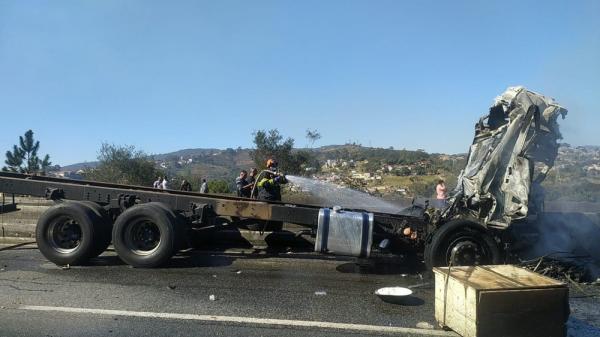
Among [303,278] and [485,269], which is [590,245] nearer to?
[485,269]

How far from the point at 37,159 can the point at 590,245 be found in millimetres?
27404

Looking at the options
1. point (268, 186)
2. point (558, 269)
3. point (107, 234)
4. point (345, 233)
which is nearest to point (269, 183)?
point (268, 186)

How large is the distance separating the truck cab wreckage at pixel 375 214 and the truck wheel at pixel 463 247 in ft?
0.05

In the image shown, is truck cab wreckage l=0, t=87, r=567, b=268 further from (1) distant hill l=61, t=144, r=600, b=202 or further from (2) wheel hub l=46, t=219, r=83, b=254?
(1) distant hill l=61, t=144, r=600, b=202

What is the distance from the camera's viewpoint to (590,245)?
315 inches

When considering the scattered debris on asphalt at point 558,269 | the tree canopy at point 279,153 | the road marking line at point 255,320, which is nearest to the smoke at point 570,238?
the scattered debris on asphalt at point 558,269

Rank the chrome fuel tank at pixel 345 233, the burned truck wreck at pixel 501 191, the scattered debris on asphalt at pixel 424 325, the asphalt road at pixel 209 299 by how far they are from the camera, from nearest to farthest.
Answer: the asphalt road at pixel 209 299
the scattered debris on asphalt at pixel 424 325
the burned truck wreck at pixel 501 191
the chrome fuel tank at pixel 345 233

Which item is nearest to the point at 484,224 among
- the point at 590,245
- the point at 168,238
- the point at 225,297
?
the point at 590,245

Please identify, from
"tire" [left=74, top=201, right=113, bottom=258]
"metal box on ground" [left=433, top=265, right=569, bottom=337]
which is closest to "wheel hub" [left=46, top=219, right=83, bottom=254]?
"tire" [left=74, top=201, right=113, bottom=258]

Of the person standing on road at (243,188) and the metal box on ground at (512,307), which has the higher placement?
the person standing on road at (243,188)

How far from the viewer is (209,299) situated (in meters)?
6.06

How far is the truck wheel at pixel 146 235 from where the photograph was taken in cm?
761

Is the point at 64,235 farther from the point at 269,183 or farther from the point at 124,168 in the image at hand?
the point at 124,168

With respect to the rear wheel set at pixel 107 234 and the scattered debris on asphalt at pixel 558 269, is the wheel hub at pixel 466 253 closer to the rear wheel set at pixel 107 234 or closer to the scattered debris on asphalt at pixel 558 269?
the scattered debris on asphalt at pixel 558 269
